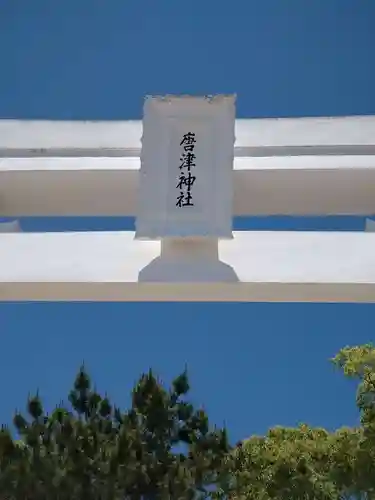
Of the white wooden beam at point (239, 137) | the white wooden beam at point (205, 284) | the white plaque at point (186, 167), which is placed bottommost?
the white wooden beam at point (205, 284)

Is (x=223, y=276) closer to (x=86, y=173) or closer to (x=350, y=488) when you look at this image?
(x=86, y=173)

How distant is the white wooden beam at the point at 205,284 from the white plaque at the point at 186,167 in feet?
0.43

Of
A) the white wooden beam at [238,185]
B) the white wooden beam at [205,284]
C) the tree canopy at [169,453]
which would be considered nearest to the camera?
the white wooden beam at [205,284]

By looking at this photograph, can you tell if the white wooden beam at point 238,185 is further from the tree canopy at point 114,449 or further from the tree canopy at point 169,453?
the tree canopy at point 114,449

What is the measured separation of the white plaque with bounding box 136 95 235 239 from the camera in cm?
214

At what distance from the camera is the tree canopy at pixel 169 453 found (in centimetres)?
311

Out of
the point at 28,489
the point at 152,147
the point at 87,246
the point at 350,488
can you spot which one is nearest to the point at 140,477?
the point at 28,489

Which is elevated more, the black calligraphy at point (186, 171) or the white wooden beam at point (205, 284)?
the black calligraphy at point (186, 171)

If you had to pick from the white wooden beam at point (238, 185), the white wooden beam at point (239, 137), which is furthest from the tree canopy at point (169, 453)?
the white wooden beam at point (239, 137)

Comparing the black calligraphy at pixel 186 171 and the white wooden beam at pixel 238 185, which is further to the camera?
the white wooden beam at pixel 238 185

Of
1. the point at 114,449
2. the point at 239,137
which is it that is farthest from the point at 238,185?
the point at 114,449

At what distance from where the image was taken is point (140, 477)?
333 centimetres

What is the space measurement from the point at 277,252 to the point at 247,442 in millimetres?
1869

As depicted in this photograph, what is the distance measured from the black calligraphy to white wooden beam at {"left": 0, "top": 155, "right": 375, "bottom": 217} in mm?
178
